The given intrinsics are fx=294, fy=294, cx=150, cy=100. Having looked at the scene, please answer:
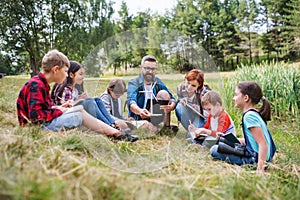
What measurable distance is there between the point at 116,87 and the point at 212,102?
2.38 ft

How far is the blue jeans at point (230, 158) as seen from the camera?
2.01 m

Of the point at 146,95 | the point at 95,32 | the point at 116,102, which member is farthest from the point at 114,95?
the point at 95,32

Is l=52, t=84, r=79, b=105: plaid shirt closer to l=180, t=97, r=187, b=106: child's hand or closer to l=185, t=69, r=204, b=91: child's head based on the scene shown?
l=180, t=97, r=187, b=106: child's hand

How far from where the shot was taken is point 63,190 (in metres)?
0.95

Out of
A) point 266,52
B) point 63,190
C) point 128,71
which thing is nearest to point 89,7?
point 128,71

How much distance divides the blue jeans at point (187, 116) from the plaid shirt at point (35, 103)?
3.08 feet

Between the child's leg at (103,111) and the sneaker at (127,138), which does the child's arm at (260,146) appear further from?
the child's leg at (103,111)

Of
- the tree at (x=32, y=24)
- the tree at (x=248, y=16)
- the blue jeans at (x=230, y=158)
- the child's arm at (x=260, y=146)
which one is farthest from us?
the tree at (x=248, y=16)

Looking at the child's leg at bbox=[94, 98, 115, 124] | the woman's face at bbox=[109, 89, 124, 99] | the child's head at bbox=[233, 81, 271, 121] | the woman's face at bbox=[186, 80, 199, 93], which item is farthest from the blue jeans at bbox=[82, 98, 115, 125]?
the child's head at bbox=[233, 81, 271, 121]

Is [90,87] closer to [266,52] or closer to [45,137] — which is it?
[45,137]

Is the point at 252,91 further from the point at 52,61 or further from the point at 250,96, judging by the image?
the point at 52,61

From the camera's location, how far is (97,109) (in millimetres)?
2316

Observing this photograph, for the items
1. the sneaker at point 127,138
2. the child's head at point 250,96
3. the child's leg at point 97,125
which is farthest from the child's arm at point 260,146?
the child's leg at point 97,125

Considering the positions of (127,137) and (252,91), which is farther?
(127,137)
